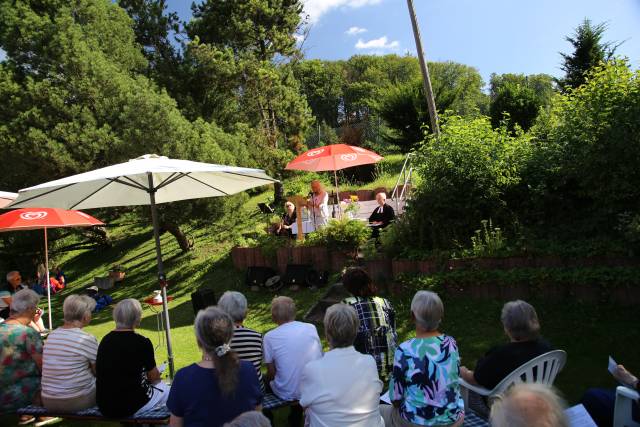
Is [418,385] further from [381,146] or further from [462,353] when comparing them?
[381,146]

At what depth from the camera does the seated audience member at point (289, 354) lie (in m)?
3.48

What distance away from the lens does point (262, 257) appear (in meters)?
9.24

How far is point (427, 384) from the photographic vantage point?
107 inches

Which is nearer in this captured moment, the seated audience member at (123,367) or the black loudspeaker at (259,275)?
the seated audience member at (123,367)

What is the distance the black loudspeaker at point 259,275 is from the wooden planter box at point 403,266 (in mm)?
2672

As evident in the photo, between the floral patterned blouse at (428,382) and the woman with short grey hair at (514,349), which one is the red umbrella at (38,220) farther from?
the woman with short grey hair at (514,349)

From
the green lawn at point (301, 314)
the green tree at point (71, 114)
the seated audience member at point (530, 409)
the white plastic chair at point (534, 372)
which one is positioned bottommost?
the green lawn at point (301, 314)

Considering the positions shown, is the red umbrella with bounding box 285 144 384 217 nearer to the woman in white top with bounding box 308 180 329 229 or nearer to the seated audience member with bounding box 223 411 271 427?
the woman in white top with bounding box 308 180 329 229

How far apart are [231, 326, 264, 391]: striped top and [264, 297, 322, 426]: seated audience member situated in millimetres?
69

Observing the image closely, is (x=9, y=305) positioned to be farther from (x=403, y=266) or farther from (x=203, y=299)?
(x=403, y=266)

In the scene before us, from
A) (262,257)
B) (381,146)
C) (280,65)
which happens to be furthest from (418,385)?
(381,146)

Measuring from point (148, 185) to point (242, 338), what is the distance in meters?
2.87

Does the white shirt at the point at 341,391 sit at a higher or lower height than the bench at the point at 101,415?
higher

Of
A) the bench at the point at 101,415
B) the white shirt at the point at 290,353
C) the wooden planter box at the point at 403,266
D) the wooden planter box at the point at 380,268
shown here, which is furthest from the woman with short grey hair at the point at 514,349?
the wooden planter box at the point at 380,268
